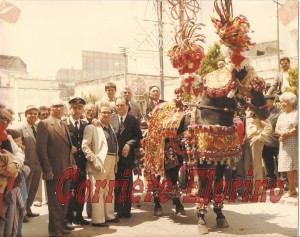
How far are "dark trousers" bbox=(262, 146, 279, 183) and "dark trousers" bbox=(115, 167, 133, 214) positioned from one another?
3074 mm

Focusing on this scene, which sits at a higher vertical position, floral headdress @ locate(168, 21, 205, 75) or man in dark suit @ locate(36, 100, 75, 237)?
floral headdress @ locate(168, 21, 205, 75)

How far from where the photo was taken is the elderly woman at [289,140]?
693 centimetres

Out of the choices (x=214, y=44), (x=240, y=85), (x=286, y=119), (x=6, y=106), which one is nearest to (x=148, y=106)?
(x=286, y=119)

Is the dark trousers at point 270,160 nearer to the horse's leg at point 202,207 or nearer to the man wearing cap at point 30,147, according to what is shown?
the horse's leg at point 202,207

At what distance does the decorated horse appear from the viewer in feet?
16.2

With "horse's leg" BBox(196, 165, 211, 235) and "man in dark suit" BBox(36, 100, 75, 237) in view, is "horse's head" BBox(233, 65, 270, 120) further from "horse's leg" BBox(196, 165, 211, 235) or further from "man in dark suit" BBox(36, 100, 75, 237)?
"man in dark suit" BBox(36, 100, 75, 237)

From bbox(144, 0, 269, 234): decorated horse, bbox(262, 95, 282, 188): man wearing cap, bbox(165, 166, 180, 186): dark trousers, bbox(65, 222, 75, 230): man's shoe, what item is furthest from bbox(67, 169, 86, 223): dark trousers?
bbox(262, 95, 282, 188): man wearing cap

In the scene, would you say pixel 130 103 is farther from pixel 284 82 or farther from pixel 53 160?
pixel 284 82

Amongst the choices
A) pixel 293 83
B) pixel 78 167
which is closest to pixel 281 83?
pixel 293 83

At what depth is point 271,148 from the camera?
8039 mm

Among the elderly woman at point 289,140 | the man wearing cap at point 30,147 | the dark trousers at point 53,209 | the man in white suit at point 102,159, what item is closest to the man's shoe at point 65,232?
the dark trousers at point 53,209

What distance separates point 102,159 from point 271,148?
3.80m

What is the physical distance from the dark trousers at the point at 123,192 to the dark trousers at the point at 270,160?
307 cm

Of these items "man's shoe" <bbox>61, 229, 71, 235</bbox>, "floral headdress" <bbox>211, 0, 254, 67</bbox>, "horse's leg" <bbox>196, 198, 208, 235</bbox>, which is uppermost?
"floral headdress" <bbox>211, 0, 254, 67</bbox>
